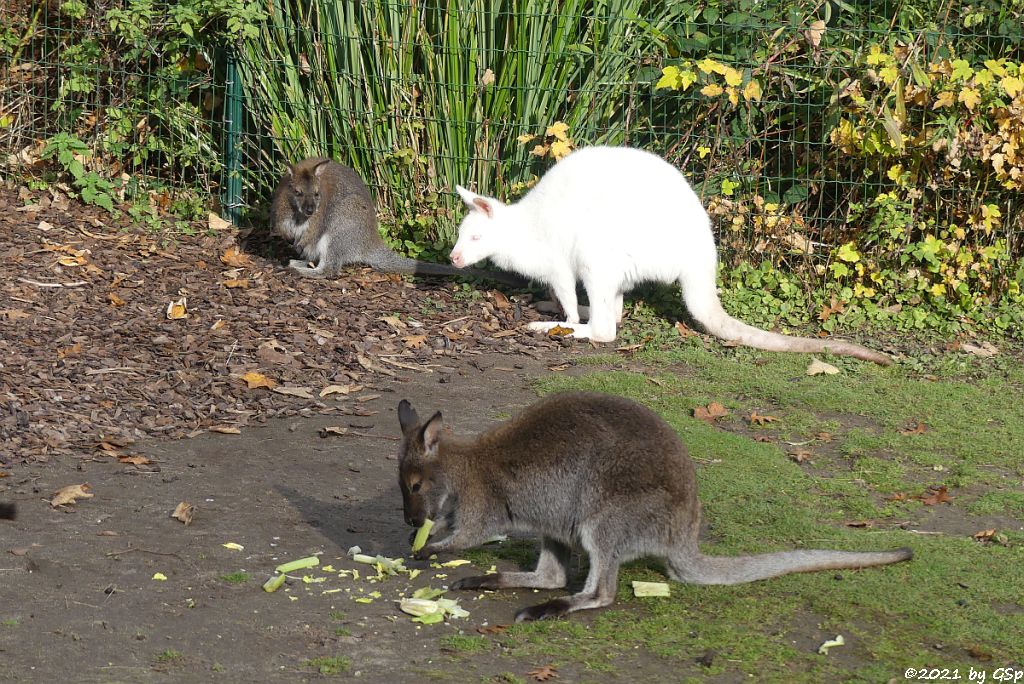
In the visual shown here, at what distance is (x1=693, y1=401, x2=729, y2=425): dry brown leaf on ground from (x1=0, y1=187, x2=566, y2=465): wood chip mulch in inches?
55.5

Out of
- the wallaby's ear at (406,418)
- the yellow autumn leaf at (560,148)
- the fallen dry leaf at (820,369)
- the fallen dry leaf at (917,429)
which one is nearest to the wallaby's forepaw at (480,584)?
the wallaby's ear at (406,418)

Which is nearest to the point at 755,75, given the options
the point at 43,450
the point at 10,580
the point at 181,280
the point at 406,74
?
the point at 406,74

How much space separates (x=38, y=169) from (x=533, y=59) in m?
3.97

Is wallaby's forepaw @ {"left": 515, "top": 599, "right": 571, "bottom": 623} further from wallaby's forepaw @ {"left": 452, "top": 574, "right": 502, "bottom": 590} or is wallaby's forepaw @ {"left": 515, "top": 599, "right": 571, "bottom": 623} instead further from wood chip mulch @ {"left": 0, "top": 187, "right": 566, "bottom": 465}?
wood chip mulch @ {"left": 0, "top": 187, "right": 566, "bottom": 465}

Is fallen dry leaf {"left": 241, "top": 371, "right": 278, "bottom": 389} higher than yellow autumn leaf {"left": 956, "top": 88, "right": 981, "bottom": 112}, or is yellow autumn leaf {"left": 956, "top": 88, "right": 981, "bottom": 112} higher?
yellow autumn leaf {"left": 956, "top": 88, "right": 981, "bottom": 112}

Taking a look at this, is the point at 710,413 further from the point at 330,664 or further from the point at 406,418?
the point at 330,664

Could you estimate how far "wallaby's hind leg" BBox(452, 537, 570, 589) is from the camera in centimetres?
434

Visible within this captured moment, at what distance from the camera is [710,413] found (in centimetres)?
631

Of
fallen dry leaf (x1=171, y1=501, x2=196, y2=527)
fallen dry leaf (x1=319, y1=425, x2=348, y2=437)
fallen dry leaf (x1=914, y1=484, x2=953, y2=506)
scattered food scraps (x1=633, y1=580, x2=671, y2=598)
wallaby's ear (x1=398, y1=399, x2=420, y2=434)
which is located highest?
wallaby's ear (x1=398, y1=399, x2=420, y2=434)

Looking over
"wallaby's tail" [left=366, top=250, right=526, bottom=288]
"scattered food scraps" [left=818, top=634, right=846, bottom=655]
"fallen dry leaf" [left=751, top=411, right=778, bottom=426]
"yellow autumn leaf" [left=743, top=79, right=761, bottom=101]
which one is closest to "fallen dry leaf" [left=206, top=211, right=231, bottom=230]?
"wallaby's tail" [left=366, top=250, right=526, bottom=288]

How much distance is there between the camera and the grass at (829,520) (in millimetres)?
3938

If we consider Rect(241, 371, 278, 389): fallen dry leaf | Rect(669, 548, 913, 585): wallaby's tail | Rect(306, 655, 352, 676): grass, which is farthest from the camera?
Rect(241, 371, 278, 389): fallen dry leaf

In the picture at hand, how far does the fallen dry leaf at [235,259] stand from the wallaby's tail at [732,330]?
3037 mm

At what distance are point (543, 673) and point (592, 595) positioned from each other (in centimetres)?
A: 46
